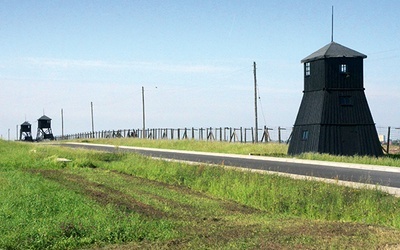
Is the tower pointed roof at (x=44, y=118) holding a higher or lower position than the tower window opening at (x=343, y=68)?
lower

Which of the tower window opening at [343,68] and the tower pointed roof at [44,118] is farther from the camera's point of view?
the tower pointed roof at [44,118]

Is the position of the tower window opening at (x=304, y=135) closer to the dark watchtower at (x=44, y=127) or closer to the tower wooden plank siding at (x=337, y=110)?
the tower wooden plank siding at (x=337, y=110)

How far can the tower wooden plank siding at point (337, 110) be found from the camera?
3878cm

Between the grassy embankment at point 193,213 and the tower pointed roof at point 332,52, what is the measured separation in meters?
19.0

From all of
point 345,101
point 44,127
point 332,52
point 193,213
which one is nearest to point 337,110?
point 345,101

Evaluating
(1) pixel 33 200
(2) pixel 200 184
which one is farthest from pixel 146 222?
(2) pixel 200 184

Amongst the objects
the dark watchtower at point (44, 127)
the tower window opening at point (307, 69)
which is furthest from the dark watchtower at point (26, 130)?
the tower window opening at point (307, 69)

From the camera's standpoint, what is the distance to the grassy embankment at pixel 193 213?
10.9 meters

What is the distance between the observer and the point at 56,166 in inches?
1174

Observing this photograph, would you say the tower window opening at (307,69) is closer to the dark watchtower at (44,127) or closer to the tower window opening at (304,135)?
the tower window opening at (304,135)

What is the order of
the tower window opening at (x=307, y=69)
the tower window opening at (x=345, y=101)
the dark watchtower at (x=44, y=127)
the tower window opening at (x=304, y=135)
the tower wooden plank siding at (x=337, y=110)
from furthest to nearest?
the dark watchtower at (x=44, y=127), the tower window opening at (x=307, y=69), the tower window opening at (x=304, y=135), the tower window opening at (x=345, y=101), the tower wooden plank siding at (x=337, y=110)

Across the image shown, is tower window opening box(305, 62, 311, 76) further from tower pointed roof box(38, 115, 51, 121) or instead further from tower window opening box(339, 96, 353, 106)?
tower pointed roof box(38, 115, 51, 121)

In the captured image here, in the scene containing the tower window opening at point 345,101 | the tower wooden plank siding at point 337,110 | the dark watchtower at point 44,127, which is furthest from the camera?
the dark watchtower at point 44,127

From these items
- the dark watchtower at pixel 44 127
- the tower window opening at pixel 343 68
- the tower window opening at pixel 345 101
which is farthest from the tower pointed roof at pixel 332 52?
the dark watchtower at pixel 44 127
